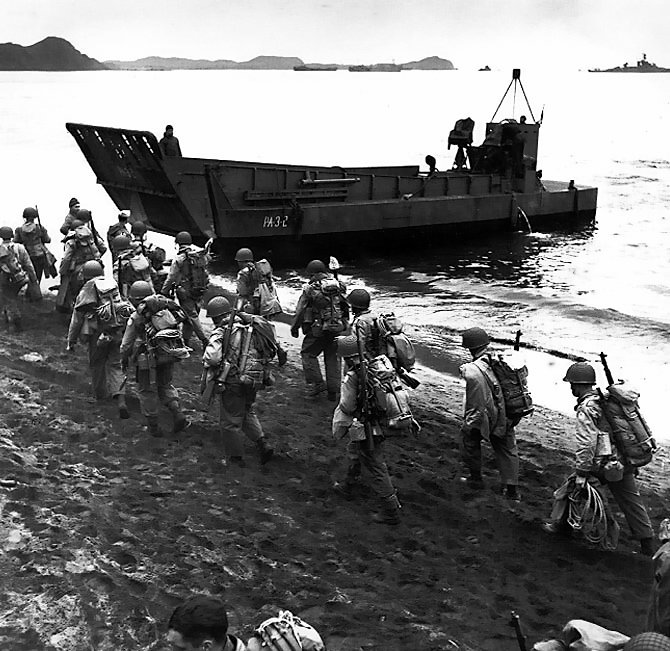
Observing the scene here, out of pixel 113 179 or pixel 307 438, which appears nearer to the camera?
pixel 307 438

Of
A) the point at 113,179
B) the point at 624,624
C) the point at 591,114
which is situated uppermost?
the point at 591,114

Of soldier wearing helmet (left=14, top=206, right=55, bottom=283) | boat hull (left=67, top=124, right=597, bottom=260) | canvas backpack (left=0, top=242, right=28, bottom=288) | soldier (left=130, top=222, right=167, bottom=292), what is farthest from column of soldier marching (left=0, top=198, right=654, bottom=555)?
boat hull (left=67, top=124, right=597, bottom=260)

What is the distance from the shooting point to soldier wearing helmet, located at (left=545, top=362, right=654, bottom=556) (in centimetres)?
630

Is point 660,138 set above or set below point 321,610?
above

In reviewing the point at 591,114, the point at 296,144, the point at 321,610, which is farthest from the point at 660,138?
the point at 321,610

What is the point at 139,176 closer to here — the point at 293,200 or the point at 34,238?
the point at 293,200

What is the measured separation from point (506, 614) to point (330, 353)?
470 cm

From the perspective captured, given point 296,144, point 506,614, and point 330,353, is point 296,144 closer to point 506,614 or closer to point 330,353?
point 330,353

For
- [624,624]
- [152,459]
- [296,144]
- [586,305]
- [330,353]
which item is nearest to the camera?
[624,624]

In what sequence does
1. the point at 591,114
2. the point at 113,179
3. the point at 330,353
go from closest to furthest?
the point at 330,353 < the point at 113,179 < the point at 591,114

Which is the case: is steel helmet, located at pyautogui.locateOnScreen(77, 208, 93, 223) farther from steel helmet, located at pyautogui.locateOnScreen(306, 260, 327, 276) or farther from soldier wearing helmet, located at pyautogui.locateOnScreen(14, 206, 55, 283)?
steel helmet, located at pyautogui.locateOnScreen(306, 260, 327, 276)

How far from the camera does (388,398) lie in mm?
6973

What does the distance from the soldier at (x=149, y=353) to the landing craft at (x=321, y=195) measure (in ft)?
29.2

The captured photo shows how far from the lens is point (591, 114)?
Answer: 348 feet
